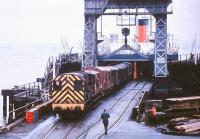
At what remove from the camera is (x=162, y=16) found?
45656 millimetres

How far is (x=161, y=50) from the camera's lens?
46312mm

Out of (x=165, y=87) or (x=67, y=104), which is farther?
(x=165, y=87)

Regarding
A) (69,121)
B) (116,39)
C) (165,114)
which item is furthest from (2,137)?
(116,39)

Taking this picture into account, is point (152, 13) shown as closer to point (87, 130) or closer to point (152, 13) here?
point (152, 13)

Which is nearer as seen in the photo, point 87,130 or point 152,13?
point 87,130

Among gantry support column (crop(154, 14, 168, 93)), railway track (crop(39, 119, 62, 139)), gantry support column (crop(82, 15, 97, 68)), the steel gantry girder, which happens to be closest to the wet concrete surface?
railway track (crop(39, 119, 62, 139))

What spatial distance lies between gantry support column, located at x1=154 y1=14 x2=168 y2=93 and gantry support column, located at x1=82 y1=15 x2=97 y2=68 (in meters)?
7.23

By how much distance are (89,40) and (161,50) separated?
8358 millimetres

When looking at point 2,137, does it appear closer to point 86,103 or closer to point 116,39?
point 86,103

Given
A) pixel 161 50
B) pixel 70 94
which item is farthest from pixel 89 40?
pixel 70 94

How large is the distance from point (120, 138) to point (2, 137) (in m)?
6.49

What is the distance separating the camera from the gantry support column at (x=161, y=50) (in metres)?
45.8

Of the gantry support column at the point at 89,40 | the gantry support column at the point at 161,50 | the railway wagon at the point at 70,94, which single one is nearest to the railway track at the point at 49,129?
the railway wagon at the point at 70,94

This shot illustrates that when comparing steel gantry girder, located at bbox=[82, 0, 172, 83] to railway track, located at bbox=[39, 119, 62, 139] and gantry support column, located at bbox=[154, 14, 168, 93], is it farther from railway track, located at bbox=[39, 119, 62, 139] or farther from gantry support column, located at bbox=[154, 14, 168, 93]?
railway track, located at bbox=[39, 119, 62, 139]
